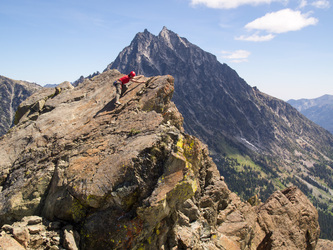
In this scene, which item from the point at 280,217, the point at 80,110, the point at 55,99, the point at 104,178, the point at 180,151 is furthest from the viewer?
the point at 280,217

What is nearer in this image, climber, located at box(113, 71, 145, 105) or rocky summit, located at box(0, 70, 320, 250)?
rocky summit, located at box(0, 70, 320, 250)

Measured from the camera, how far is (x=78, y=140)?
19922mm

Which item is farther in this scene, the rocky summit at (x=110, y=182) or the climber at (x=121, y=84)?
the climber at (x=121, y=84)

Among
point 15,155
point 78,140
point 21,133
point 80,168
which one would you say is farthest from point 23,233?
point 21,133

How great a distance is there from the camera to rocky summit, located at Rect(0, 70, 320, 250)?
1381cm

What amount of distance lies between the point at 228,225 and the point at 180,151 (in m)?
15.1

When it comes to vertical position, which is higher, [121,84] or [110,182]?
[121,84]

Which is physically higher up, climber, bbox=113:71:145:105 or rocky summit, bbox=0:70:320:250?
climber, bbox=113:71:145:105

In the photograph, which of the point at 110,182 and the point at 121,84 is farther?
the point at 121,84

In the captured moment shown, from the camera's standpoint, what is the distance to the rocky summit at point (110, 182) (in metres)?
13.8

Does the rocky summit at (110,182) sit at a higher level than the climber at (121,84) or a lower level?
lower

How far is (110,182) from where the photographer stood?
1443cm

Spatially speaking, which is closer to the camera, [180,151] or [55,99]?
[180,151]

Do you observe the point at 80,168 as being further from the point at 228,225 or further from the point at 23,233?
the point at 228,225
